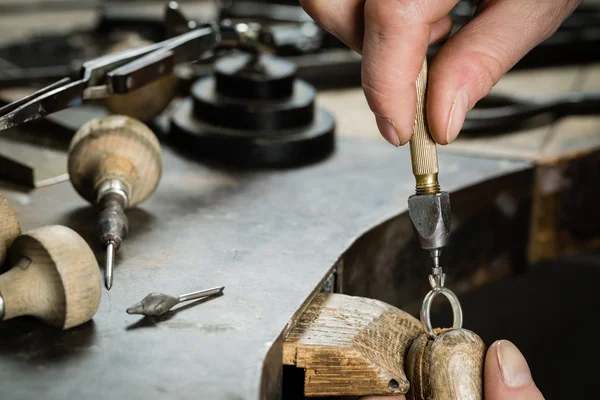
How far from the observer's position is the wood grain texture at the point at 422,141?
0.75 meters

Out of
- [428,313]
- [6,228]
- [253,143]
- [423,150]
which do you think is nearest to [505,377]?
[428,313]

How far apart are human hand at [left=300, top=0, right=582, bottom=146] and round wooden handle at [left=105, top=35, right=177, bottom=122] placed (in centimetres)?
43

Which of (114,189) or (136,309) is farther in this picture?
(114,189)

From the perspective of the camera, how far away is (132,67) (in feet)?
3.21

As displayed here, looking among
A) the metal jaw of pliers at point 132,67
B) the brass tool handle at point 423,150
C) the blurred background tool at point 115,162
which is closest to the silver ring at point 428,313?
the brass tool handle at point 423,150

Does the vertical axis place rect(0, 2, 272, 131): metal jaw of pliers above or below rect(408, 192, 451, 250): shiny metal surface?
above

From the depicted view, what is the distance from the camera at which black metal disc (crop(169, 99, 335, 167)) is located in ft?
3.68

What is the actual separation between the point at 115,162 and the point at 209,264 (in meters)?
0.19

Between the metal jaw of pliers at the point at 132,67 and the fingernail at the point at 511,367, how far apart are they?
0.56 m

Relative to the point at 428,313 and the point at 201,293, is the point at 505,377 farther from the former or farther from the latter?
the point at 201,293

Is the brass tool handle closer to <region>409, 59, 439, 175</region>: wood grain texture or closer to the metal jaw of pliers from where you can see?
<region>409, 59, 439, 175</region>: wood grain texture

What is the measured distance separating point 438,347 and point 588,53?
134 cm

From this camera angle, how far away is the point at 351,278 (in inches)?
34.4

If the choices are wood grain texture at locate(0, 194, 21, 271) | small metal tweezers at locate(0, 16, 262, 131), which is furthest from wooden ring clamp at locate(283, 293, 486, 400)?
small metal tweezers at locate(0, 16, 262, 131)
